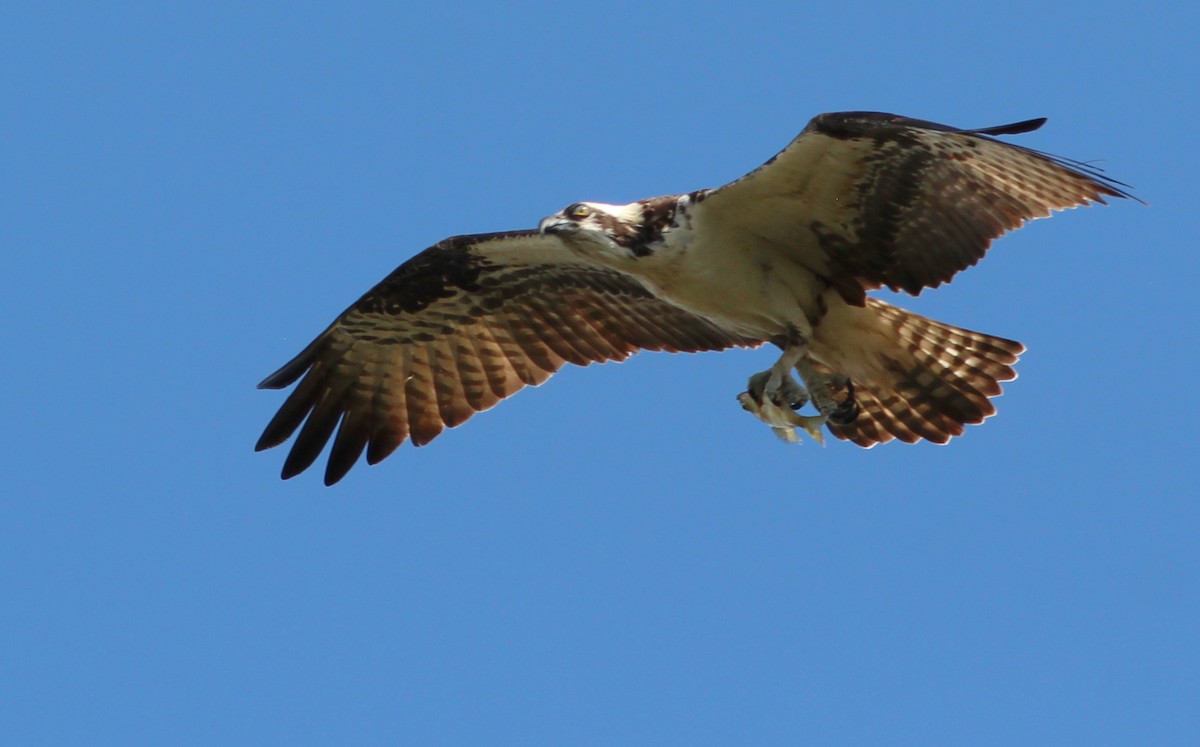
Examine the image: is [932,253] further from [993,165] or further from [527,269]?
[527,269]

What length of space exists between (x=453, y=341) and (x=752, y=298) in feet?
7.18

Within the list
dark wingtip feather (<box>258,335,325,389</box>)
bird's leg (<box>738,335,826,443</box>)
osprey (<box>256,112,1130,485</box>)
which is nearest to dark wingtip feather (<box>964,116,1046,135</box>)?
osprey (<box>256,112,1130,485</box>)

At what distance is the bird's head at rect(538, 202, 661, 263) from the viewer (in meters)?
8.98

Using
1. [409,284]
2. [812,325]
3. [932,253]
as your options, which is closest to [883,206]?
[932,253]

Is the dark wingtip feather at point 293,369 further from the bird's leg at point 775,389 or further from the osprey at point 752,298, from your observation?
the bird's leg at point 775,389

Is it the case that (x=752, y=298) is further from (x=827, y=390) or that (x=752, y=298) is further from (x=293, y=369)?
(x=293, y=369)

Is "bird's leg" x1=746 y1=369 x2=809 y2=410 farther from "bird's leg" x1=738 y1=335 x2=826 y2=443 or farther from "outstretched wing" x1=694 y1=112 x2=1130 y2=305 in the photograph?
"outstretched wing" x1=694 y1=112 x2=1130 y2=305

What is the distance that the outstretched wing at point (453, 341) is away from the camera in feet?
33.6

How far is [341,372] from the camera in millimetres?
10578

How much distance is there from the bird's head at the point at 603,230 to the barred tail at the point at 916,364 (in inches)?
52.2

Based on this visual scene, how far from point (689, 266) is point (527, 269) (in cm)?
148

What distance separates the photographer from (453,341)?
10.7 meters

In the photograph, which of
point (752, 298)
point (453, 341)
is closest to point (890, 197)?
point (752, 298)

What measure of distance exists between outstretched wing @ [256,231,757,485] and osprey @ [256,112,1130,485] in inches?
0.5
